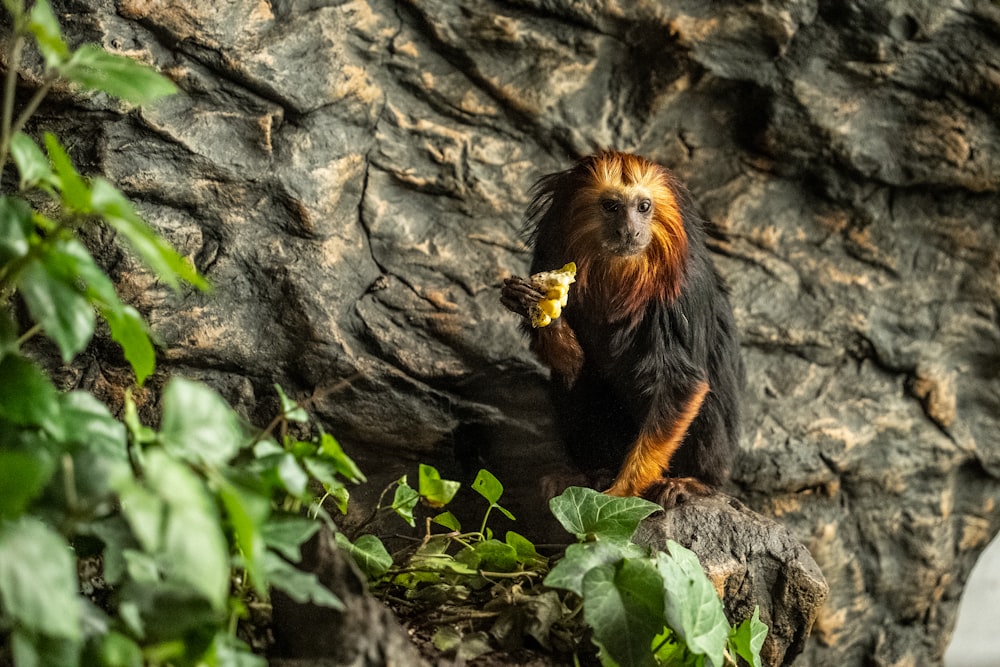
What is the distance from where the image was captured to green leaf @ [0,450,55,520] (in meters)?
1.70

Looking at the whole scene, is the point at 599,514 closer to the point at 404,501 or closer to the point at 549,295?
the point at 404,501

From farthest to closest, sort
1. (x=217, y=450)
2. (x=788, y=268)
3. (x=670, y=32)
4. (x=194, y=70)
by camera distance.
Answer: (x=788, y=268) < (x=670, y=32) < (x=194, y=70) < (x=217, y=450)

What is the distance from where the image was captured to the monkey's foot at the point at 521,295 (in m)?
3.49

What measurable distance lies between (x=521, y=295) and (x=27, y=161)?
1781mm

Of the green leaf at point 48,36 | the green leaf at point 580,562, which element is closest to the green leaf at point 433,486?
the green leaf at point 580,562

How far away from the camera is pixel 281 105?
3822 millimetres

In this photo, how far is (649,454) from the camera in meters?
3.66

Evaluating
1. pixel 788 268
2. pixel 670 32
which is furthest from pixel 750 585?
pixel 670 32

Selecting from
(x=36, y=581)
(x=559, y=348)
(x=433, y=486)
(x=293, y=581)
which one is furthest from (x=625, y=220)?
(x=36, y=581)

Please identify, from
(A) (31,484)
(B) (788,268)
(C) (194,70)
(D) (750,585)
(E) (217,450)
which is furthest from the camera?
(B) (788,268)

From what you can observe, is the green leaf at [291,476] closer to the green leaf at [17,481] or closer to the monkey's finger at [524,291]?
the green leaf at [17,481]

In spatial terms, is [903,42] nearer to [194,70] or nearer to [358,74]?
[358,74]

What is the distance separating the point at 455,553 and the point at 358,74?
76.5 inches

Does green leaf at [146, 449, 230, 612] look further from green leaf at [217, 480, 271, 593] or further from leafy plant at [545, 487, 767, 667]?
leafy plant at [545, 487, 767, 667]
